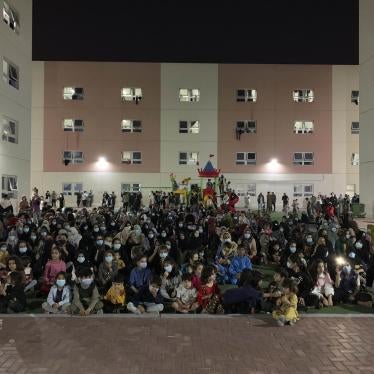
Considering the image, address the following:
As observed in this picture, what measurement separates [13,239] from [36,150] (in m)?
29.1

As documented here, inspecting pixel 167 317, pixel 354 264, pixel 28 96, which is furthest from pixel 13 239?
pixel 28 96

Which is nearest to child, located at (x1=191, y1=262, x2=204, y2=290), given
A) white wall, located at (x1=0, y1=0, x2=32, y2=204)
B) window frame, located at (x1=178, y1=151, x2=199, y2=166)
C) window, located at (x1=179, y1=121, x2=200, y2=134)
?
white wall, located at (x1=0, y1=0, x2=32, y2=204)

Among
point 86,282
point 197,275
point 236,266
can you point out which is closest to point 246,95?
point 236,266

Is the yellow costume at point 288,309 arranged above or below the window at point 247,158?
below

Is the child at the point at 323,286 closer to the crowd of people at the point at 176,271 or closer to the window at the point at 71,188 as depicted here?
the crowd of people at the point at 176,271

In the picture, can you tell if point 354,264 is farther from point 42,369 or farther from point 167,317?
point 42,369

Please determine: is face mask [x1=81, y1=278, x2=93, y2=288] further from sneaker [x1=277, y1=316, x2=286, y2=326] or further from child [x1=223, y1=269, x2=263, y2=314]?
sneaker [x1=277, y1=316, x2=286, y2=326]

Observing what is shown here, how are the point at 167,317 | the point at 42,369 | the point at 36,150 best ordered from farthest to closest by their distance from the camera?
the point at 36,150 < the point at 167,317 < the point at 42,369

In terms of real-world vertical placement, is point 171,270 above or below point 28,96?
below

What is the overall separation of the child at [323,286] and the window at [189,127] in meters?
32.5

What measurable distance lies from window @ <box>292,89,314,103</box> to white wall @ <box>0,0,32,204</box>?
904 inches

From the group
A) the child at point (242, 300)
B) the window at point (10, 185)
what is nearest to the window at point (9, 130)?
the window at point (10, 185)

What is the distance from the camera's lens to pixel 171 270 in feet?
36.1

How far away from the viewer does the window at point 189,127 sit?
4250 centimetres
